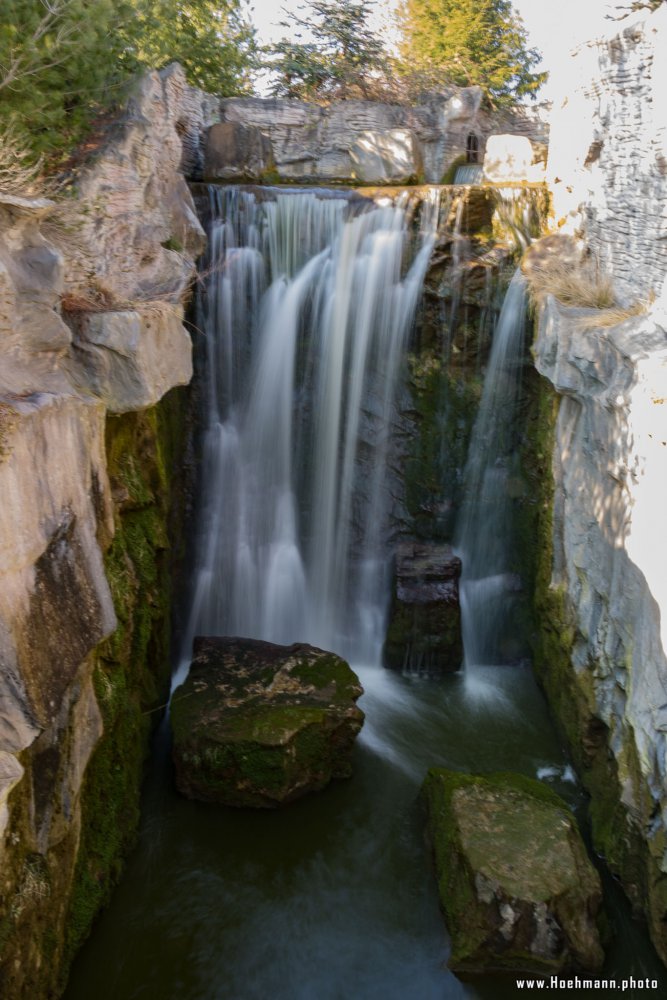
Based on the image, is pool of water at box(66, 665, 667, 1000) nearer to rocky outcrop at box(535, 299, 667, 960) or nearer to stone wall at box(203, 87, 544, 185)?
rocky outcrop at box(535, 299, 667, 960)

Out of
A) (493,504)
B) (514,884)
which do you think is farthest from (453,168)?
(514,884)

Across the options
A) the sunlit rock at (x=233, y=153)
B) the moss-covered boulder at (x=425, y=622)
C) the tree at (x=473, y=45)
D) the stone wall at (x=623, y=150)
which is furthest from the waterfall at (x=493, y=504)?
the tree at (x=473, y=45)

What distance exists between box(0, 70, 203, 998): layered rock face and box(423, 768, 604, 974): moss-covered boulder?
228cm

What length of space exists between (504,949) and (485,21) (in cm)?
1788

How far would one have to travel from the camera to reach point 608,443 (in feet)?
19.5

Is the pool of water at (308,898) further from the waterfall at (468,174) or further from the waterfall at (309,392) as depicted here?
the waterfall at (468,174)

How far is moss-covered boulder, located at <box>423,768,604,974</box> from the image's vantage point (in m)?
4.66

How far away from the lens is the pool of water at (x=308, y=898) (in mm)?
4691

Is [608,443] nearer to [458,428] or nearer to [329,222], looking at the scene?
[458,428]

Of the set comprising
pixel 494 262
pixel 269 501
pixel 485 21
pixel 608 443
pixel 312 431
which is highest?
pixel 485 21

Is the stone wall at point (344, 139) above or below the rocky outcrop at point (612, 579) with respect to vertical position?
above

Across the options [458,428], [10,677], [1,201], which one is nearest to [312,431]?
[458,428]

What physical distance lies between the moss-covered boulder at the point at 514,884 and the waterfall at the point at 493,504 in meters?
2.92

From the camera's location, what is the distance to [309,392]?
8781mm
